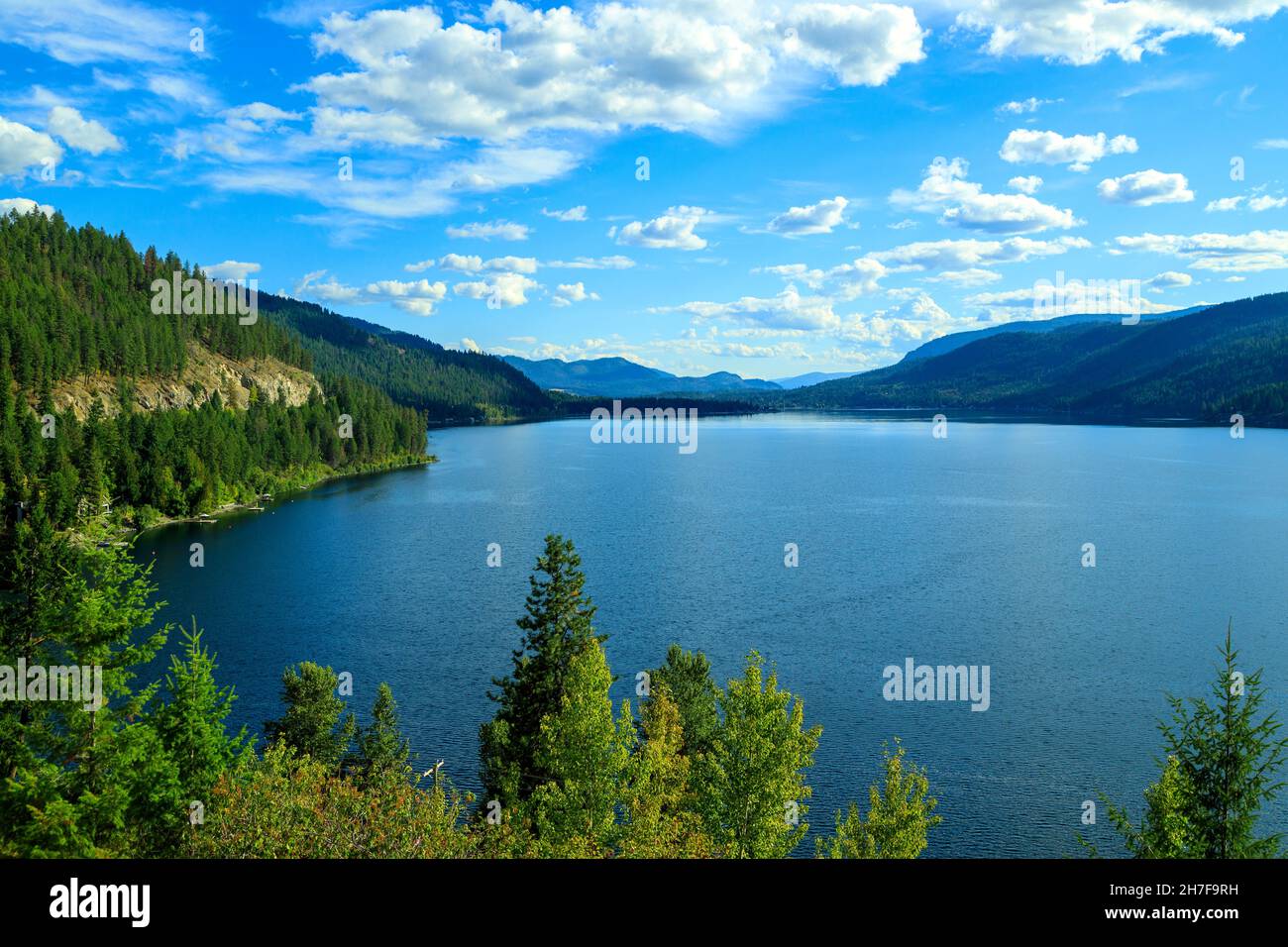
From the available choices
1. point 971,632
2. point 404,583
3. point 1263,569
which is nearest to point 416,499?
point 404,583

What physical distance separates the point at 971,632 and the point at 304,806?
2721 inches

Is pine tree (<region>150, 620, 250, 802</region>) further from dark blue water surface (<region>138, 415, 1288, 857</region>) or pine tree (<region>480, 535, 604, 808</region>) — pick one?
dark blue water surface (<region>138, 415, 1288, 857</region>)

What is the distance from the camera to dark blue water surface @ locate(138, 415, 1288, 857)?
5675 cm

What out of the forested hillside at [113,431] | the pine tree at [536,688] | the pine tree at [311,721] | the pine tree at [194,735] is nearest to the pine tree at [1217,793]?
the pine tree at [536,688]

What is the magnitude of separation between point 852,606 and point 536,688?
5031 cm

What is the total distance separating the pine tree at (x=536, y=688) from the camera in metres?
46.5

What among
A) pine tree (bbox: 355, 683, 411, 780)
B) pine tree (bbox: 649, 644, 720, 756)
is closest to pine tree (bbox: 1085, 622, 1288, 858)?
pine tree (bbox: 649, 644, 720, 756)

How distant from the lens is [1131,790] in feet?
169

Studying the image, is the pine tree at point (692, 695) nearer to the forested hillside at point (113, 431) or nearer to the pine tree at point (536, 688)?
the pine tree at point (536, 688)

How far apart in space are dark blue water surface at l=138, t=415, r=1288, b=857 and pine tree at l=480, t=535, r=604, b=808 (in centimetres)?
598

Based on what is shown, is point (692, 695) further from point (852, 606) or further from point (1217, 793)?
point (852, 606)

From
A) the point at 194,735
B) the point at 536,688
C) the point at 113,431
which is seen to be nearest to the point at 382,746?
the point at 536,688

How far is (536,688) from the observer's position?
48.3 metres
